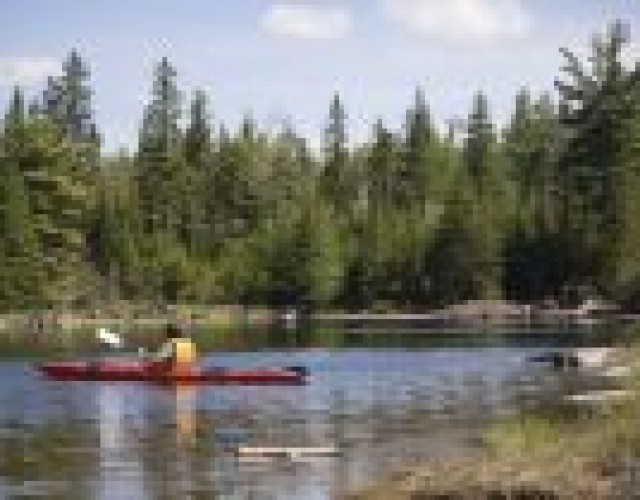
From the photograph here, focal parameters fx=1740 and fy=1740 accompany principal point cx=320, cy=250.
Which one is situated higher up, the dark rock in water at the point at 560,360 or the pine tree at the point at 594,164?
the pine tree at the point at 594,164

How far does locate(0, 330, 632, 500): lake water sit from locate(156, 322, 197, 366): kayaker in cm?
129

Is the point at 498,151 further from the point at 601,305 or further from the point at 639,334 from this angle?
the point at 639,334

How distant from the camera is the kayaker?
46.5m

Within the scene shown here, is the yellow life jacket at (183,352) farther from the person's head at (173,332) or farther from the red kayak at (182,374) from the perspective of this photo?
the red kayak at (182,374)

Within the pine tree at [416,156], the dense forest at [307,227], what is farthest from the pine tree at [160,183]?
the pine tree at [416,156]

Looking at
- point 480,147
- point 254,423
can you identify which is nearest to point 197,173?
point 480,147

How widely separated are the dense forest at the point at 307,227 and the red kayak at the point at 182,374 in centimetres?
4903

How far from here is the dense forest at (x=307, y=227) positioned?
101938 millimetres

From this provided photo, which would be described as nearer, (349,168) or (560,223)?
(560,223)

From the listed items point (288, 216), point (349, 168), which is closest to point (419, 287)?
point (288, 216)

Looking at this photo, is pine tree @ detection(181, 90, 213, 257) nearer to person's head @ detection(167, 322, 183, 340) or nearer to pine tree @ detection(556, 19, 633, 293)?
pine tree @ detection(556, 19, 633, 293)

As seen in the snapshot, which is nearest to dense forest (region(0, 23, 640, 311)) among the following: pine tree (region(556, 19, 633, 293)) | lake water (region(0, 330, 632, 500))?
pine tree (region(556, 19, 633, 293))

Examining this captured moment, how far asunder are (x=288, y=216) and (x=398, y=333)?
3853cm

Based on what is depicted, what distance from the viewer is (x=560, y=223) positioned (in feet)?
365
